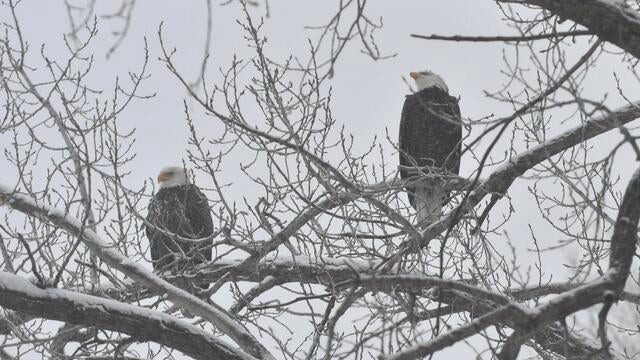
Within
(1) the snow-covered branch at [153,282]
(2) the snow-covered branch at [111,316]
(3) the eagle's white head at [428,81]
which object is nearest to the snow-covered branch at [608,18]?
(2) the snow-covered branch at [111,316]

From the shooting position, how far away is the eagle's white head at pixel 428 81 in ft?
25.7

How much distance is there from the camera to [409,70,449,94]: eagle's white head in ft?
25.7

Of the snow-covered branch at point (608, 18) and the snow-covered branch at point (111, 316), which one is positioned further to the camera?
the snow-covered branch at point (111, 316)

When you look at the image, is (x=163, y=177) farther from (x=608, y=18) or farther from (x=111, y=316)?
(x=608, y=18)

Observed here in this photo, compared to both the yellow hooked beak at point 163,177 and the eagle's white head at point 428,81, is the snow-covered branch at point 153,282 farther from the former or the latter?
the eagle's white head at point 428,81

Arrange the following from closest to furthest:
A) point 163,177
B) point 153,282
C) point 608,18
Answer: point 608,18
point 153,282
point 163,177

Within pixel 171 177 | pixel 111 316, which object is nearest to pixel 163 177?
pixel 171 177

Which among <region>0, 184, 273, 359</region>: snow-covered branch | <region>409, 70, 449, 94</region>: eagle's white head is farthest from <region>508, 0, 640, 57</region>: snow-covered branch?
<region>409, 70, 449, 94</region>: eagle's white head

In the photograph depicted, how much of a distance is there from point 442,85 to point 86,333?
4.25 m

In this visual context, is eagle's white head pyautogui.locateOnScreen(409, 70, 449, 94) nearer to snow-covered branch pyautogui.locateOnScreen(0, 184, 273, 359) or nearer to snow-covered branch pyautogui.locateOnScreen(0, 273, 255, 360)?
snow-covered branch pyautogui.locateOnScreen(0, 184, 273, 359)

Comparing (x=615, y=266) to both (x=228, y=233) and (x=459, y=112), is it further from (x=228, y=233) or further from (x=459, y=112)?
(x=459, y=112)

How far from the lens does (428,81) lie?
7.88 m

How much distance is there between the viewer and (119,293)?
4.71 meters

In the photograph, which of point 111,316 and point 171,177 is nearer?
point 111,316
